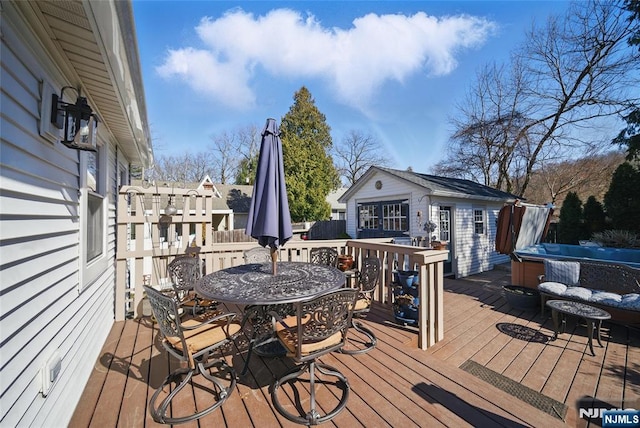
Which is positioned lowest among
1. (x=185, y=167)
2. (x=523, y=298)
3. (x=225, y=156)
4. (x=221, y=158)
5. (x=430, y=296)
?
(x=523, y=298)

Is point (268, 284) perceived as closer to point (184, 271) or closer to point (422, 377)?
point (422, 377)

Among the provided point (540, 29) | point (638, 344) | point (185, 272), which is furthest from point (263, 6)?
point (540, 29)

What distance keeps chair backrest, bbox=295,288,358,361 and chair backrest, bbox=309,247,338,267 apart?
2244 millimetres

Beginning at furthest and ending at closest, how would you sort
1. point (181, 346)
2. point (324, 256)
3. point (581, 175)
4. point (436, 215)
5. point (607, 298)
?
point (581, 175) < point (436, 215) < point (324, 256) < point (607, 298) < point (181, 346)

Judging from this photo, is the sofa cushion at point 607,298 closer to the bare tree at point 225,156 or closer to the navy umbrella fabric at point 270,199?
the navy umbrella fabric at point 270,199

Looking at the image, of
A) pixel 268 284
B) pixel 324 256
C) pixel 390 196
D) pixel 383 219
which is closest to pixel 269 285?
pixel 268 284

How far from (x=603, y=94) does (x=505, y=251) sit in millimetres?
8923

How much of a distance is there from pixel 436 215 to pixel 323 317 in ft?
21.1

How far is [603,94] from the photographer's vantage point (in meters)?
9.15

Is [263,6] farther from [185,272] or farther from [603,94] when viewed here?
[603,94]

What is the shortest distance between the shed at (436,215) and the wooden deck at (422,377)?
12.7 ft

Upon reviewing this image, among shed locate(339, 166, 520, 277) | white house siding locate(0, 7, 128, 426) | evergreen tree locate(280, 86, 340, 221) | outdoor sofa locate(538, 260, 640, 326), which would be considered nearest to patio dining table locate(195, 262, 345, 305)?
white house siding locate(0, 7, 128, 426)

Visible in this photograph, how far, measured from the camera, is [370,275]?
11.0 ft

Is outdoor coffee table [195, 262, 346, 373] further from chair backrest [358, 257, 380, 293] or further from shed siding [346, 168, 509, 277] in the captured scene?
shed siding [346, 168, 509, 277]
